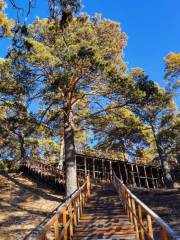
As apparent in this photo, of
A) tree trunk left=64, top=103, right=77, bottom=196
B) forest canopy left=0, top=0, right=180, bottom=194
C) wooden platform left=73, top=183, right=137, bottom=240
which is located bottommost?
wooden platform left=73, top=183, right=137, bottom=240

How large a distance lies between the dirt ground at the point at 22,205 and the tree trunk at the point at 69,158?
1.11 metres

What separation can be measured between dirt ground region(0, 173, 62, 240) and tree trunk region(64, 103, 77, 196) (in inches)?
43.7

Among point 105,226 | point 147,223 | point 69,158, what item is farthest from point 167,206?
point 147,223

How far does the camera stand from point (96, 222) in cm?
748

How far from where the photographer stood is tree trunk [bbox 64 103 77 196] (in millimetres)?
12562

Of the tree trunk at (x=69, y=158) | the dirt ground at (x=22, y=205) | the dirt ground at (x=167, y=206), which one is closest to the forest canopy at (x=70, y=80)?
the tree trunk at (x=69, y=158)

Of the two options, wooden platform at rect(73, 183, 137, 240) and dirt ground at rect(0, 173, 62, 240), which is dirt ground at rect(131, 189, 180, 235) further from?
dirt ground at rect(0, 173, 62, 240)

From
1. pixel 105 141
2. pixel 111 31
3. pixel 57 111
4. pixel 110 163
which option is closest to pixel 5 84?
pixel 57 111

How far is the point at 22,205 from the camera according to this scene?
11867 millimetres

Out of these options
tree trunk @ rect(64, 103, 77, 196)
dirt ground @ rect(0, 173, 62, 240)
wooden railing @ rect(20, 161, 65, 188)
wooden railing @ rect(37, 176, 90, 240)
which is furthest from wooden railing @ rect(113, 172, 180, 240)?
wooden railing @ rect(20, 161, 65, 188)

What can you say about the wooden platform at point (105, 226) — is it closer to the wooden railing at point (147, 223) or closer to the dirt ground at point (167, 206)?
the wooden railing at point (147, 223)

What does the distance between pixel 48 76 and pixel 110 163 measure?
45.7ft

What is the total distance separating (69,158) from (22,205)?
3.11 metres

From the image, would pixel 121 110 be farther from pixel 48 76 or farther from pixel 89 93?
pixel 48 76
